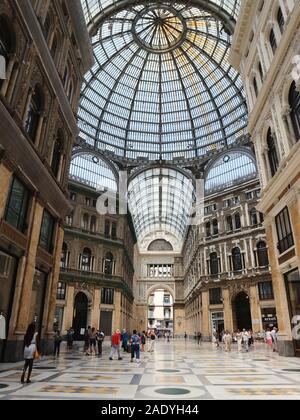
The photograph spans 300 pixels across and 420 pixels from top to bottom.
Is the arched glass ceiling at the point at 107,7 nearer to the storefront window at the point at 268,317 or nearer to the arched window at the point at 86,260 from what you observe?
the arched window at the point at 86,260

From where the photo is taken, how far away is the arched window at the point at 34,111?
1591 cm

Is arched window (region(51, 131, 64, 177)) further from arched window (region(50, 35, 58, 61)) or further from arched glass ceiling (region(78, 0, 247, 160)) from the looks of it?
arched glass ceiling (region(78, 0, 247, 160))

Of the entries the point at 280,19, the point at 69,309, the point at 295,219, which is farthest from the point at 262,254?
the point at 280,19

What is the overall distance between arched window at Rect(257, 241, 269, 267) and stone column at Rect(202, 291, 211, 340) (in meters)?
9.80

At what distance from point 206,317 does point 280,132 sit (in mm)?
34998

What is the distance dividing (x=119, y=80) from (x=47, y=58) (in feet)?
116

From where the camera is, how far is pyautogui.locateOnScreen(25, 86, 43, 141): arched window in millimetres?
15913

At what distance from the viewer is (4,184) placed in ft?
39.7

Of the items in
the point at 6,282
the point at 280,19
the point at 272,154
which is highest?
the point at 280,19

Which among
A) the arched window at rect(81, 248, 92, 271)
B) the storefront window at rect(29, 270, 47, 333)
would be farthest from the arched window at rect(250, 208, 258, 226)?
the storefront window at rect(29, 270, 47, 333)

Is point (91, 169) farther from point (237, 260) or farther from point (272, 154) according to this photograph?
point (272, 154)
